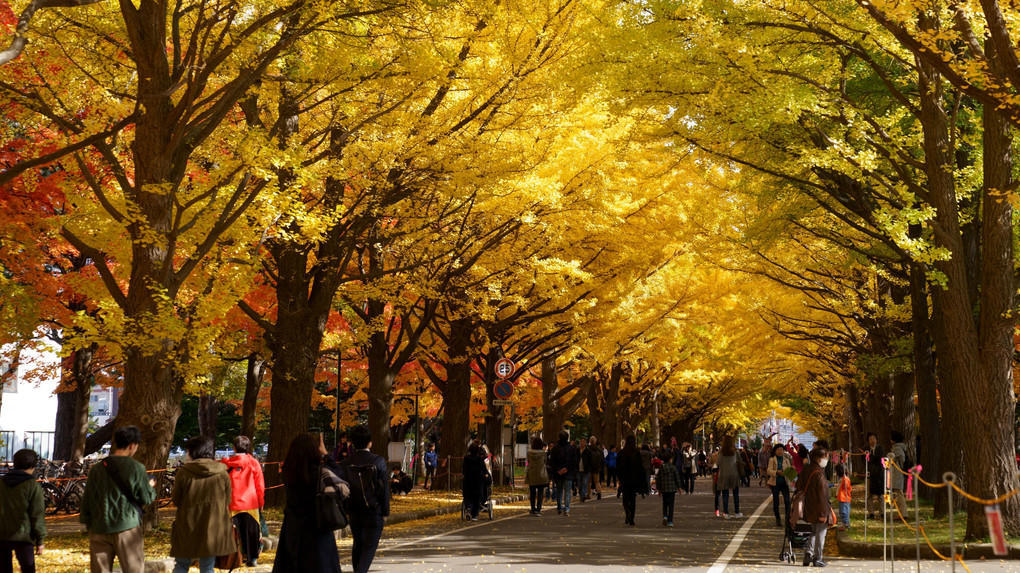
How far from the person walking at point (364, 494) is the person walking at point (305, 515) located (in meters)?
1.11

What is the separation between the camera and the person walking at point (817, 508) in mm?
11383

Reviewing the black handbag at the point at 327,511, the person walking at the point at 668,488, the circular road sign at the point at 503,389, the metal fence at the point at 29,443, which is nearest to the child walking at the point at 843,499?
the person walking at the point at 668,488

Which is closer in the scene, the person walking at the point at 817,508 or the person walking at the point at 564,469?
the person walking at the point at 817,508

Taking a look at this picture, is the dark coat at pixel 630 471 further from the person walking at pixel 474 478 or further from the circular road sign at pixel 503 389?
the circular road sign at pixel 503 389

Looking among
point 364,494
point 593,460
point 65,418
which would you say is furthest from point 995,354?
point 65,418

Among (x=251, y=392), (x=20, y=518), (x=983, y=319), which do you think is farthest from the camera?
→ (x=251, y=392)

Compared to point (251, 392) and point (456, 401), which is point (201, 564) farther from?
point (251, 392)

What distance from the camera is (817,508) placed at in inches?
448

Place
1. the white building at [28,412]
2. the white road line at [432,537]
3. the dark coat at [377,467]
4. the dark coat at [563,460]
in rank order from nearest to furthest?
the dark coat at [377,467] < the white road line at [432,537] < the dark coat at [563,460] < the white building at [28,412]

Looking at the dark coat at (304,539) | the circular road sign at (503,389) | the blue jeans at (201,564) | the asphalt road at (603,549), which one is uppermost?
the circular road sign at (503,389)

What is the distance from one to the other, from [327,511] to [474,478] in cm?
1112

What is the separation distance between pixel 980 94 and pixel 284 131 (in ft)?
33.6

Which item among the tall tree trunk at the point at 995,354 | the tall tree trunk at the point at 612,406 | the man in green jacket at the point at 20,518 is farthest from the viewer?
the tall tree trunk at the point at 612,406

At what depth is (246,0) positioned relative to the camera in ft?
38.6
